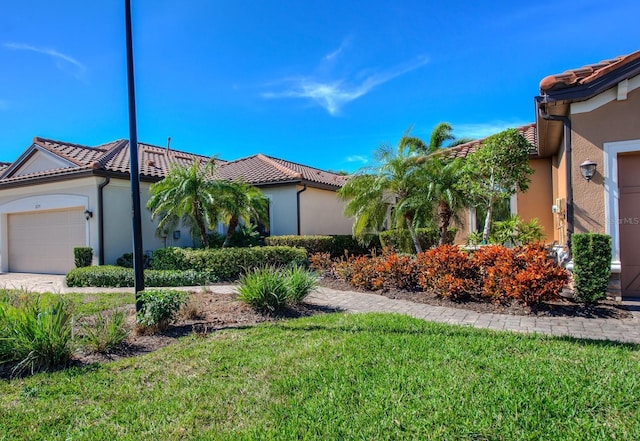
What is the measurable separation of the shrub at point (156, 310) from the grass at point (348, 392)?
847 mm

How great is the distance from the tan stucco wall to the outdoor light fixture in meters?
0.09

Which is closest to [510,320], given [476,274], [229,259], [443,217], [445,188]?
[476,274]

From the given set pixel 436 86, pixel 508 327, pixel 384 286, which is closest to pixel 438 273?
pixel 384 286

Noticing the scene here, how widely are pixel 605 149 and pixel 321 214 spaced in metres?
12.3

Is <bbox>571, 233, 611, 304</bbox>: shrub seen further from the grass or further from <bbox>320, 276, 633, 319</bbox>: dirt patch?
the grass

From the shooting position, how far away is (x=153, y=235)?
15.9 m

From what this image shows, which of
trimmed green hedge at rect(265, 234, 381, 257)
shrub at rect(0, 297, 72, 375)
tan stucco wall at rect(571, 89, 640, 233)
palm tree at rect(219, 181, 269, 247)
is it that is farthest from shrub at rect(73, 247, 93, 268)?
tan stucco wall at rect(571, 89, 640, 233)

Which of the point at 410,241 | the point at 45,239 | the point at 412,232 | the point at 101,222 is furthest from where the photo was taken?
the point at 45,239

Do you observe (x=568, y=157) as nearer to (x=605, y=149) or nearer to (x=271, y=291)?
(x=605, y=149)

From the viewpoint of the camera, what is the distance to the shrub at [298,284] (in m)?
7.55

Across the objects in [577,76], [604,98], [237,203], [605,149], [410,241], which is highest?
[577,76]

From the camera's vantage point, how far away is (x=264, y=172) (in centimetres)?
1866

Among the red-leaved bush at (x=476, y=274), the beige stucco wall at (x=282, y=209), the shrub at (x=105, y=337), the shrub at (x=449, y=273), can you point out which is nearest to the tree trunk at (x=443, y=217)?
the red-leaved bush at (x=476, y=274)

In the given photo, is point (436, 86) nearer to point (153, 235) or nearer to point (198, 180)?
point (198, 180)
